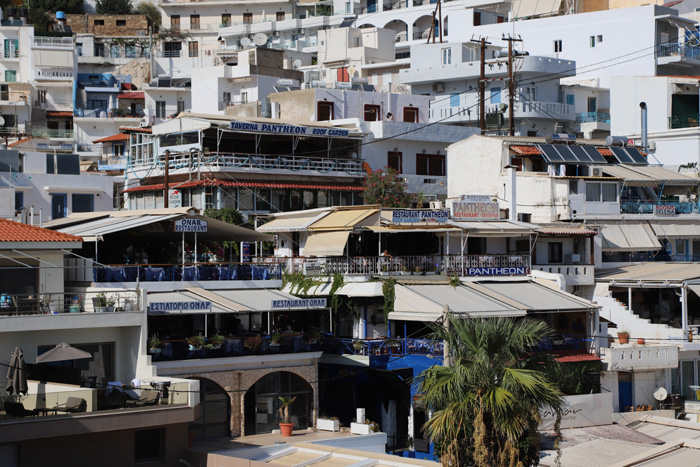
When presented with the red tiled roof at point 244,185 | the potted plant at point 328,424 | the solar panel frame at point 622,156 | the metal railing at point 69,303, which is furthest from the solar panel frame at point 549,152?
the metal railing at point 69,303

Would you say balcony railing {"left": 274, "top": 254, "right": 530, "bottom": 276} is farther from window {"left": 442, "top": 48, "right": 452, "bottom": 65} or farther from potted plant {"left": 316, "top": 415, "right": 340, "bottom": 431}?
window {"left": 442, "top": 48, "right": 452, "bottom": 65}

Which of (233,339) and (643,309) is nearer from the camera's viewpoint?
(233,339)

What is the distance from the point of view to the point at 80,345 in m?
31.7

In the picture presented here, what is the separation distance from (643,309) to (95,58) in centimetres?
6261

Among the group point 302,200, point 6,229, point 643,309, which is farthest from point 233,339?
point 643,309

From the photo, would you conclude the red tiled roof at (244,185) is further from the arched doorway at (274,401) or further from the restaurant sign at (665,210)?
the arched doorway at (274,401)

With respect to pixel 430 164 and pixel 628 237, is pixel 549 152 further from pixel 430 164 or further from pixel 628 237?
pixel 430 164

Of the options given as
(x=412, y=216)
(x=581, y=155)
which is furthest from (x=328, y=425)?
(x=581, y=155)

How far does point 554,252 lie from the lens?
47.0m

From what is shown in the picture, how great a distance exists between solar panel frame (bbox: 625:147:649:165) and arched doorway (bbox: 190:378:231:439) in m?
26.9

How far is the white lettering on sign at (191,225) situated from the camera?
1436 inches

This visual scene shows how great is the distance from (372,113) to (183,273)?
26.8 metres

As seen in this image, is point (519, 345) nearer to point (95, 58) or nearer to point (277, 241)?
point (277, 241)

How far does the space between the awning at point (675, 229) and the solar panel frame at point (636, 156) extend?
10.4 feet
